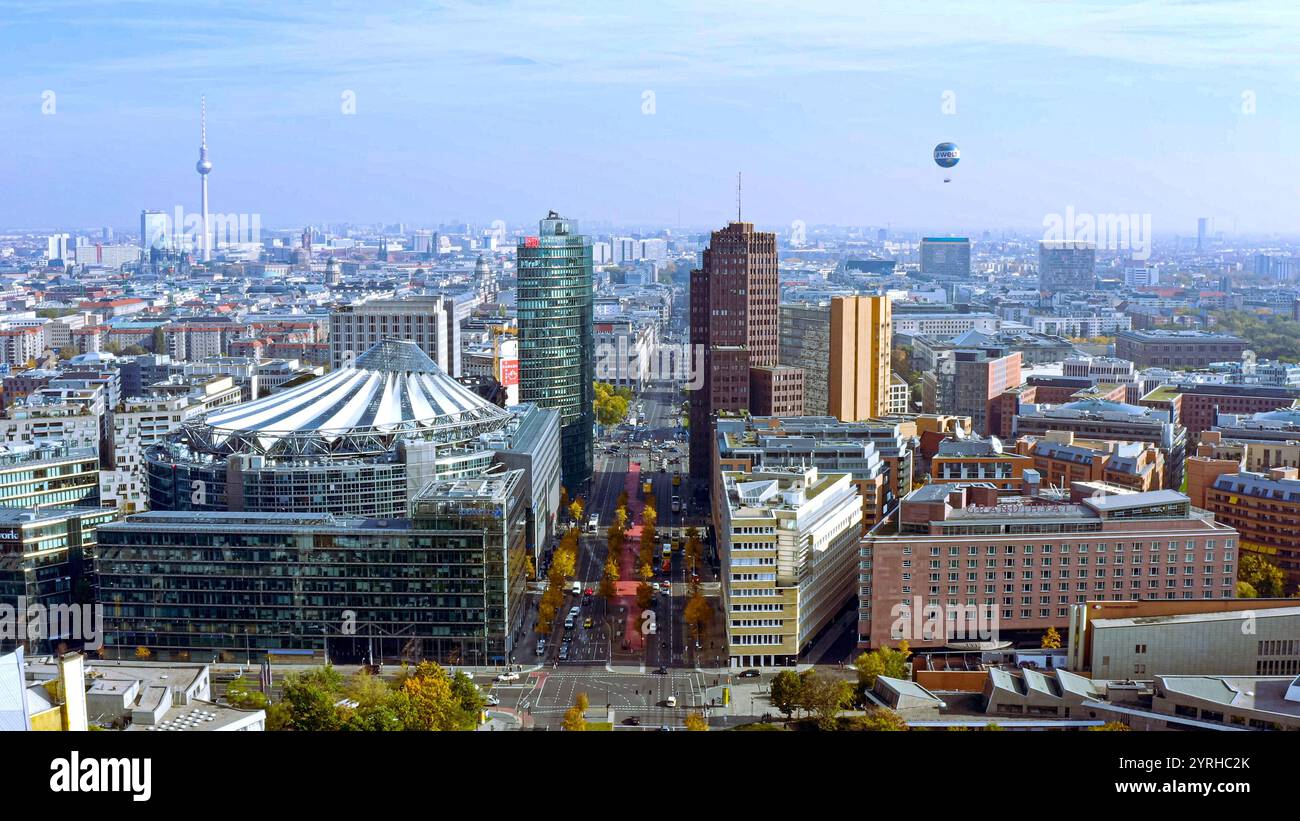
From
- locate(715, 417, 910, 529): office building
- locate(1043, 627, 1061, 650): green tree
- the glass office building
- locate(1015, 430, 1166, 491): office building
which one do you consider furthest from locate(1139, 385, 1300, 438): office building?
the glass office building

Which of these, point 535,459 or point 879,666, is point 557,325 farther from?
point 879,666

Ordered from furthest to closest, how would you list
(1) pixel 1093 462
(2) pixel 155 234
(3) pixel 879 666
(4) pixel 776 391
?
(2) pixel 155 234 < (4) pixel 776 391 < (1) pixel 1093 462 < (3) pixel 879 666

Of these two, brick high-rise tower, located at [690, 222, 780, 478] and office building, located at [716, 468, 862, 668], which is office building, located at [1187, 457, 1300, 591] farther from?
brick high-rise tower, located at [690, 222, 780, 478]

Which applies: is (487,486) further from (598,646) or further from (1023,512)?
(1023,512)

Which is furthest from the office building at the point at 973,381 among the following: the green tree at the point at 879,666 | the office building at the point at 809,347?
the green tree at the point at 879,666

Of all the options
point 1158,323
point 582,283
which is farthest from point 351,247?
point 582,283

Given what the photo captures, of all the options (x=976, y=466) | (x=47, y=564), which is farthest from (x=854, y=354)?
(x=47, y=564)

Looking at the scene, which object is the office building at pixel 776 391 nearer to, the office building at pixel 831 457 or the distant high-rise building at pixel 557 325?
the distant high-rise building at pixel 557 325
